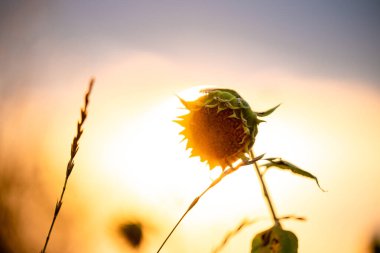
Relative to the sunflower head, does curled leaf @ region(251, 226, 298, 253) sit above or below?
below

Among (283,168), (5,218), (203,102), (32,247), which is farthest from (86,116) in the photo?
(32,247)

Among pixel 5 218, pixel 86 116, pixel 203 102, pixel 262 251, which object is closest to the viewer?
pixel 86 116

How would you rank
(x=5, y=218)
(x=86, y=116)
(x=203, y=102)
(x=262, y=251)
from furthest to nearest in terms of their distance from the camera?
(x=203, y=102) < (x=5, y=218) < (x=262, y=251) < (x=86, y=116)

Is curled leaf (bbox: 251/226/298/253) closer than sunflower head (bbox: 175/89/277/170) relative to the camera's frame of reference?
Yes

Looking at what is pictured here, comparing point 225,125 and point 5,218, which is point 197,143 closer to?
point 225,125
